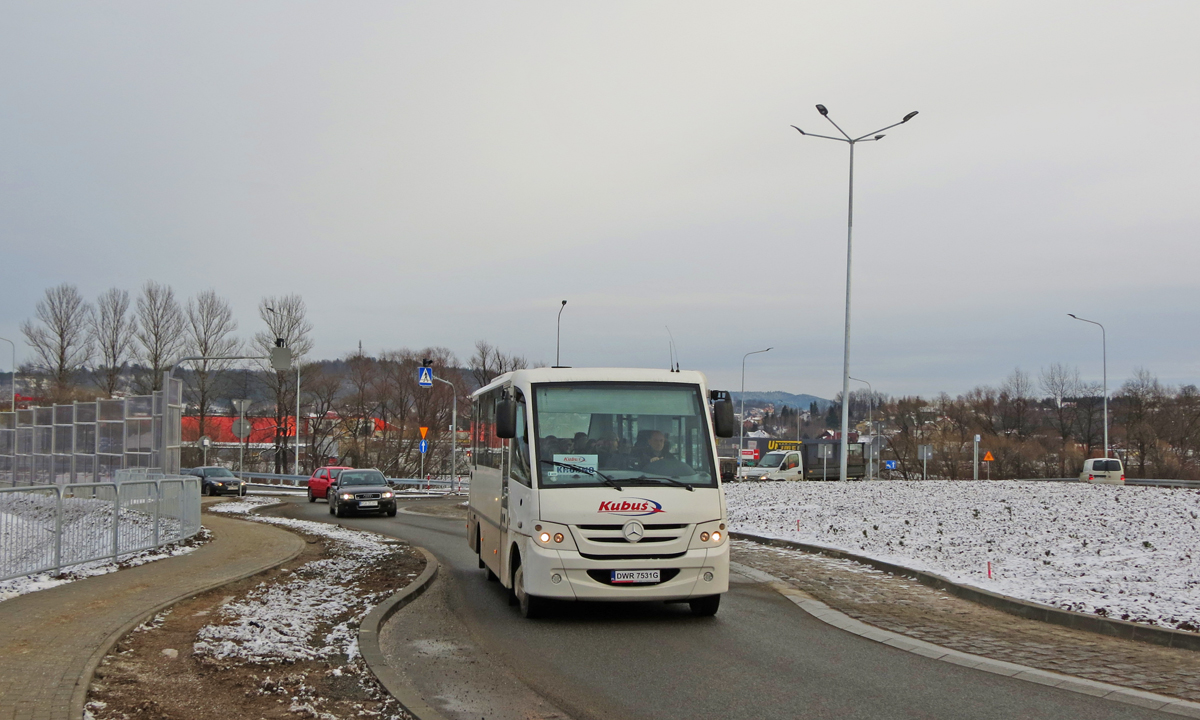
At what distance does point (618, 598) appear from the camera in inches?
377

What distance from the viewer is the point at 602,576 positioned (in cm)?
959

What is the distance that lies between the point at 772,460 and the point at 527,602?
4539 cm

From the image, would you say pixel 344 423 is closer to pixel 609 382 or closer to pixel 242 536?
pixel 242 536

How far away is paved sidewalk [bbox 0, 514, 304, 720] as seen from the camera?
245 inches

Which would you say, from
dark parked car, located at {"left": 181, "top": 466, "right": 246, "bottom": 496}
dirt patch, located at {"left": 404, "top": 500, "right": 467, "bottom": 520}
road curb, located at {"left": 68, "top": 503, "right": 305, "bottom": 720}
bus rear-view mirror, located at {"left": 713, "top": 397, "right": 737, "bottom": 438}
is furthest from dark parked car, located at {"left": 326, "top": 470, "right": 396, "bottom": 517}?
bus rear-view mirror, located at {"left": 713, "top": 397, "right": 737, "bottom": 438}

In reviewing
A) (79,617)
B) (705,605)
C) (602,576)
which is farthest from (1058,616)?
(79,617)

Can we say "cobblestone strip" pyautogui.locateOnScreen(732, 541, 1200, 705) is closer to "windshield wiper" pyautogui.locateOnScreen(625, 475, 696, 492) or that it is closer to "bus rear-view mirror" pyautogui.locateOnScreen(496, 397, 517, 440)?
"windshield wiper" pyautogui.locateOnScreen(625, 475, 696, 492)

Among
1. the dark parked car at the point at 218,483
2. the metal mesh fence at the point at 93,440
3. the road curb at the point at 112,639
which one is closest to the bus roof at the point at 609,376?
the road curb at the point at 112,639

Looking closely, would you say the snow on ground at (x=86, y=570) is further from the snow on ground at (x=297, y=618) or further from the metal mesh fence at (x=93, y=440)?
the metal mesh fence at (x=93, y=440)

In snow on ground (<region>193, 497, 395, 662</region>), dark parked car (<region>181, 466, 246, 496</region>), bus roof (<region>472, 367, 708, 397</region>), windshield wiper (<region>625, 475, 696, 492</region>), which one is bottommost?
dark parked car (<region>181, 466, 246, 496</region>)

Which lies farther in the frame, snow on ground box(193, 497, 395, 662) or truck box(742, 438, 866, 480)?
truck box(742, 438, 866, 480)

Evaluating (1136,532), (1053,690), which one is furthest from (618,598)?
(1136,532)

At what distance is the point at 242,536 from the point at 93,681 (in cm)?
1349

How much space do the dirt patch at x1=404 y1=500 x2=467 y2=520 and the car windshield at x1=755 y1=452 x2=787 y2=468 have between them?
2151 centimetres
